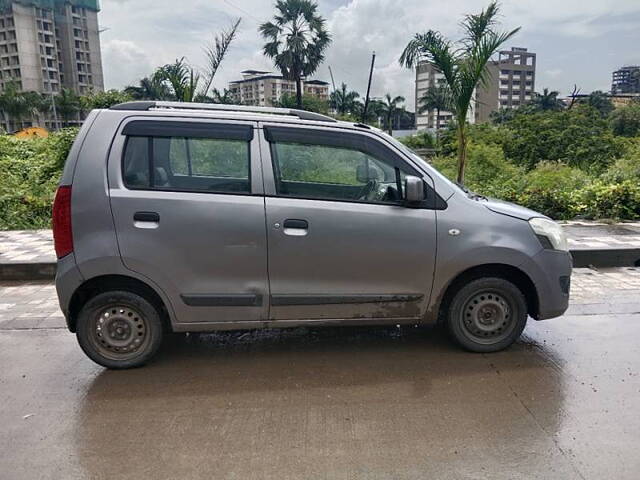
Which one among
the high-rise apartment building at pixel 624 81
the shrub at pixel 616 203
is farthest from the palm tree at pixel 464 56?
the high-rise apartment building at pixel 624 81

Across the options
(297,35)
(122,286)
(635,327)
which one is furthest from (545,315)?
(297,35)

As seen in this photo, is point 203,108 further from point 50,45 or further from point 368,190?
point 50,45

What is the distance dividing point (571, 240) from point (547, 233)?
4473 millimetres

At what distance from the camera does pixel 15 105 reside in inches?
2391

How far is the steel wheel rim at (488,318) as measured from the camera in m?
4.16

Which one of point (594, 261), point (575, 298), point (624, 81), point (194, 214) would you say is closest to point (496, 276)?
Result: point (575, 298)

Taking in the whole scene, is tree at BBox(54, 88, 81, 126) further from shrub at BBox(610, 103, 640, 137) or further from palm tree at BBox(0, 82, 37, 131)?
shrub at BBox(610, 103, 640, 137)

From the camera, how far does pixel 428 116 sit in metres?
101

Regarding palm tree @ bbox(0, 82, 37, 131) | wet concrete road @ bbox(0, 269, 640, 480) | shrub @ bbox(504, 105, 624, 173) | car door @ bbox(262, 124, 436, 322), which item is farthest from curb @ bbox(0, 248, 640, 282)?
palm tree @ bbox(0, 82, 37, 131)

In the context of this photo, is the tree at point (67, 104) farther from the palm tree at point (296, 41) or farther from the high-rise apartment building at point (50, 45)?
the palm tree at point (296, 41)

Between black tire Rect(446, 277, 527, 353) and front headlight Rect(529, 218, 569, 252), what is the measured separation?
18.1 inches

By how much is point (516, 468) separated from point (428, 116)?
Result: 104 m

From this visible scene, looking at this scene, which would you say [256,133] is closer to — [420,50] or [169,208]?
[169,208]

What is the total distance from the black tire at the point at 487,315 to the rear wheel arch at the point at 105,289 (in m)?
2.40
